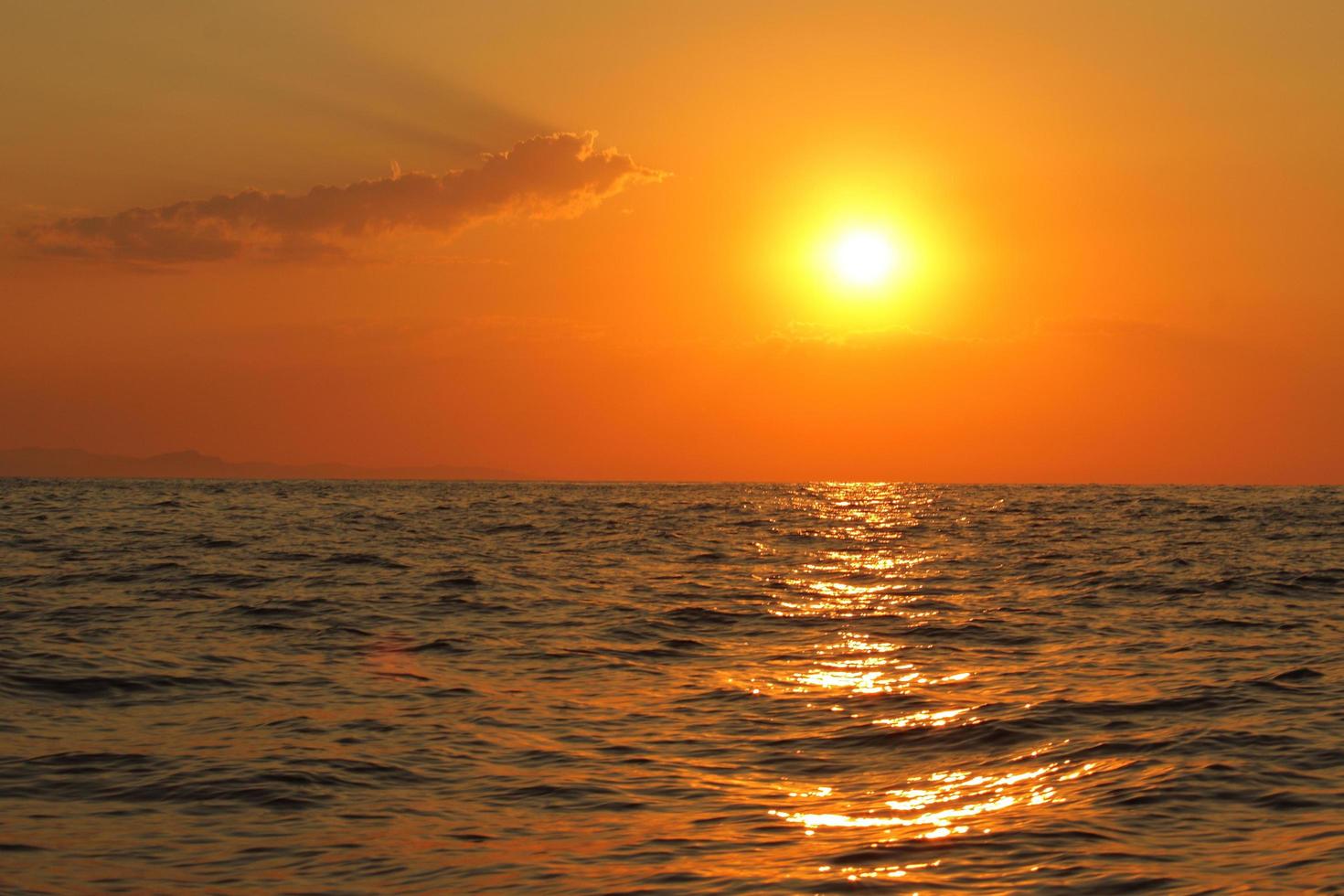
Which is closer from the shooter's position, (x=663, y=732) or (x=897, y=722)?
(x=663, y=732)

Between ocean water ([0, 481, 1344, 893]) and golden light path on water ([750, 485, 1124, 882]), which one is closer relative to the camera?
ocean water ([0, 481, 1344, 893])

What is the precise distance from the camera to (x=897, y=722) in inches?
666

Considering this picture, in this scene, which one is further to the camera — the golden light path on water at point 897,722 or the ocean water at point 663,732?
the golden light path on water at point 897,722

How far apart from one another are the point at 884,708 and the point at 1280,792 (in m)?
5.96

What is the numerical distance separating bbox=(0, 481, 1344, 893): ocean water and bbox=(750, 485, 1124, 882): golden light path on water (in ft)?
0.23

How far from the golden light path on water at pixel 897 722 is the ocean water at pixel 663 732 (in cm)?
7

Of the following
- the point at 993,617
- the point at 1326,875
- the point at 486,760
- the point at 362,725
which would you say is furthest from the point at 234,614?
the point at 1326,875

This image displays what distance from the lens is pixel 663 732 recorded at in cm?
1638

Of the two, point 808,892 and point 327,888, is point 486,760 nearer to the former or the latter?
point 327,888

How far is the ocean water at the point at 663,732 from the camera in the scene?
35.5 feet

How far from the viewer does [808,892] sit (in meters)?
9.85

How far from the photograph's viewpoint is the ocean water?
10.8 meters

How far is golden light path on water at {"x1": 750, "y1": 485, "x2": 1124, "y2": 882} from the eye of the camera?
11.9m

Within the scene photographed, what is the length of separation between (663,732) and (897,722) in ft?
10.9
